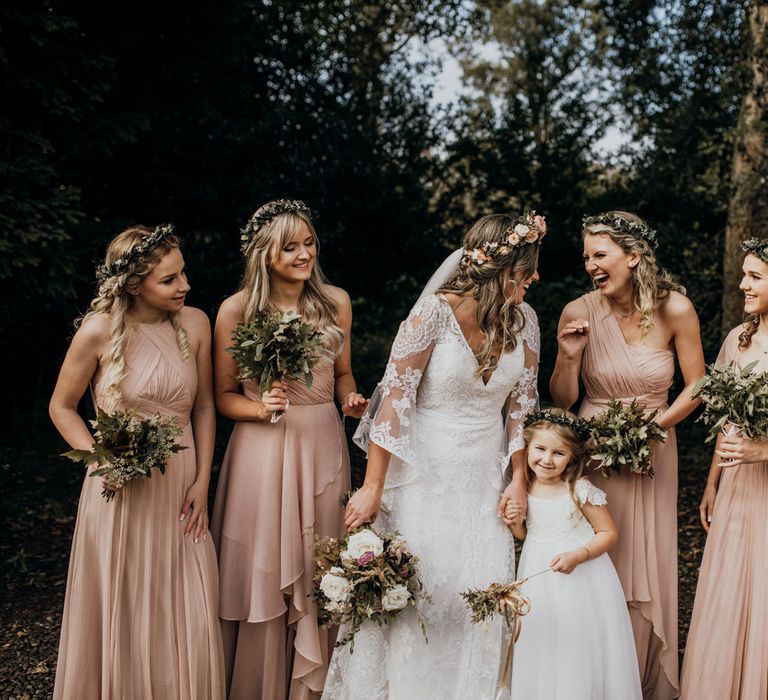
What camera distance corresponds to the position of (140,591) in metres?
4.07

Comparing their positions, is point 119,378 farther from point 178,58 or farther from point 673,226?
point 673,226

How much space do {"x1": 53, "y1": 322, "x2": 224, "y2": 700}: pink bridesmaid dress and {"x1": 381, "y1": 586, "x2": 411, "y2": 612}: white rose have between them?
3.27ft

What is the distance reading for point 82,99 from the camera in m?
7.36

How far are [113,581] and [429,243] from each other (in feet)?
29.5

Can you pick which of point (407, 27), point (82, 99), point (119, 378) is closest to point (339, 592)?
point (119, 378)

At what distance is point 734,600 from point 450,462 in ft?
5.33

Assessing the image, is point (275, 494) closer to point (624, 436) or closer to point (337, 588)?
point (337, 588)

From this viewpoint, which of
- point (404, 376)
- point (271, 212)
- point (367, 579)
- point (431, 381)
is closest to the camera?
point (367, 579)

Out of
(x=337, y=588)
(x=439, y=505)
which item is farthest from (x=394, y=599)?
(x=439, y=505)

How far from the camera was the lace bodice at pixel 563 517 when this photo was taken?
13.8 ft

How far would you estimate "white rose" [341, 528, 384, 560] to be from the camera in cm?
379

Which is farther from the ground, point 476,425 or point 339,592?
point 476,425

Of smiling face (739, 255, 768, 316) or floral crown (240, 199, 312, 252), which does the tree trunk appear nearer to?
smiling face (739, 255, 768, 316)

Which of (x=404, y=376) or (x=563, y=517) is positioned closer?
(x=404, y=376)
